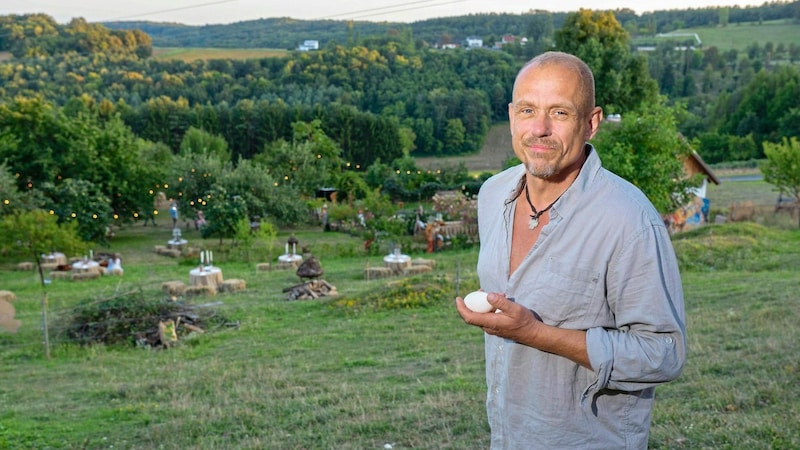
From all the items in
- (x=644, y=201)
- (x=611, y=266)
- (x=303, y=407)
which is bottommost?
(x=303, y=407)

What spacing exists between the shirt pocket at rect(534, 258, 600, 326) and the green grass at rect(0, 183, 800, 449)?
2940 mm

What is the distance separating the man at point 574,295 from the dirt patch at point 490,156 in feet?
182

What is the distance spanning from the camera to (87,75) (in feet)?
284

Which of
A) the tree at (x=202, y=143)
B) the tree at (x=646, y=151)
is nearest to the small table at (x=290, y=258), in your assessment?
the tree at (x=646, y=151)

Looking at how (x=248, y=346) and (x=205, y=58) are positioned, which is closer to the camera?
(x=248, y=346)

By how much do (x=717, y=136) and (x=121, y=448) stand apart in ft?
185

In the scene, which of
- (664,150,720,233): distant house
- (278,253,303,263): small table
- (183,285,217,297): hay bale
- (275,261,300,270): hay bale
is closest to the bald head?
(183,285,217,297): hay bale

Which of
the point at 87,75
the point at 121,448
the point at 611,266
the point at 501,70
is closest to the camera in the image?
the point at 611,266

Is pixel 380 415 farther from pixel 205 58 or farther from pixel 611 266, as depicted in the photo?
pixel 205 58

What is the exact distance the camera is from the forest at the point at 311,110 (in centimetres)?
3098

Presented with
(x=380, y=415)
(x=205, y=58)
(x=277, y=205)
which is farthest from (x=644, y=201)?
(x=205, y=58)

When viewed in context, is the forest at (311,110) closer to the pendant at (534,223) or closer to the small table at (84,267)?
the small table at (84,267)

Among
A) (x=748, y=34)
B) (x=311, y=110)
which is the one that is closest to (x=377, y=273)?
(x=311, y=110)

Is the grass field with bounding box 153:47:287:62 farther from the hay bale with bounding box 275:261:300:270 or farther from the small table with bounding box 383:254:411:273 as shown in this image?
the small table with bounding box 383:254:411:273
